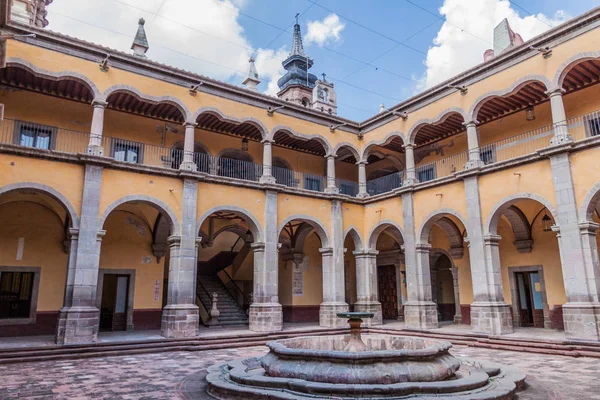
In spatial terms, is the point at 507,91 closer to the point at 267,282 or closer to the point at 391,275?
the point at 391,275

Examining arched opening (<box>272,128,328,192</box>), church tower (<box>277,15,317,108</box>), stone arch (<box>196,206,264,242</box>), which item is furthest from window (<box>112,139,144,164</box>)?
church tower (<box>277,15,317,108</box>)

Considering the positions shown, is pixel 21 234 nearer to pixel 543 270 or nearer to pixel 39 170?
pixel 39 170

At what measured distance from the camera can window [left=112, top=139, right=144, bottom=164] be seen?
601 inches

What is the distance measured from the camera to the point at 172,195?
46.6ft

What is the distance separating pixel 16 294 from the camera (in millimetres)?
13969

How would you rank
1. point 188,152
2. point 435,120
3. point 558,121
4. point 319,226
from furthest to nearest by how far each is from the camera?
point 319,226, point 435,120, point 188,152, point 558,121

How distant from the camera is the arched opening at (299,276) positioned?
1941 centimetres

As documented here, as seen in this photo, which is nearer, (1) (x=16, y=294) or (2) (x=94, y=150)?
(2) (x=94, y=150)

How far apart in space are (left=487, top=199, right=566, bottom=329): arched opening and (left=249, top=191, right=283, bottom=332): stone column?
7881mm

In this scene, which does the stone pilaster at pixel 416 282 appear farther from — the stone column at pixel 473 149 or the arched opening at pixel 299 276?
the arched opening at pixel 299 276

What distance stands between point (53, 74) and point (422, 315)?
14.3 m

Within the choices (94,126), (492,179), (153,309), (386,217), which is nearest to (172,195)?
(94,126)

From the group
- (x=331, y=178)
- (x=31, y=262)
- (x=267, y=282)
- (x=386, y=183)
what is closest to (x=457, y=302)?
(x=386, y=183)

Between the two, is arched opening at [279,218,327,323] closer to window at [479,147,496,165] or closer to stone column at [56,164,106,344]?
window at [479,147,496,165]
